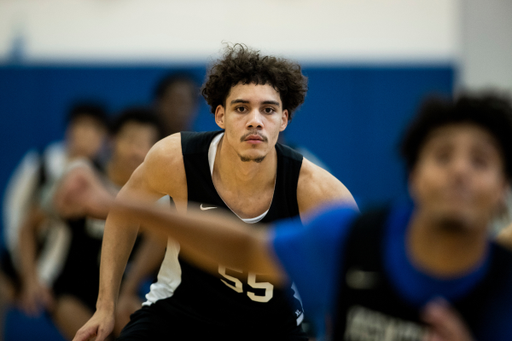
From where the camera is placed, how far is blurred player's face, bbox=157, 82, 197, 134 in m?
5.37

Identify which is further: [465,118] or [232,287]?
[232,287]

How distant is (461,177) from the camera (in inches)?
61.5

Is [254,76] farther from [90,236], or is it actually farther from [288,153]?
[90,236]

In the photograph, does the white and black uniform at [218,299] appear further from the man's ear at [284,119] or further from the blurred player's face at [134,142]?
the blurred player's face at [134,142]

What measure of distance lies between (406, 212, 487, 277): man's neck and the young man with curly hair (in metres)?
1.22

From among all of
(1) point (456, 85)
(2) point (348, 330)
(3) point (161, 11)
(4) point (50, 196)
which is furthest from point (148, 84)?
(2) point (348, 330)

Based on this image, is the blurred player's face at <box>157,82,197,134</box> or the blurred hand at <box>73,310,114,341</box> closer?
the blurred hand at <box>73,310,114,341</box>

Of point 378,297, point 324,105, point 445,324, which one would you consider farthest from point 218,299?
point 324,105

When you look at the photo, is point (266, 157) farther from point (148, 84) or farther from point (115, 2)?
point (115, 2)

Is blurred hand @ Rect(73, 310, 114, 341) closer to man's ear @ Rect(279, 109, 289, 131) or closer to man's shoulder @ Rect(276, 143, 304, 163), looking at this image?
man's shoulder @ Rect(276, 143, 304, 163)

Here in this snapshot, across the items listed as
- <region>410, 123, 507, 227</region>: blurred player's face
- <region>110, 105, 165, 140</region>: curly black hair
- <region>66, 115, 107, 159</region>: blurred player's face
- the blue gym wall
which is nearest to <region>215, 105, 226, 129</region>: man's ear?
<region>110, 105, 165, 140</region>: curly black hair

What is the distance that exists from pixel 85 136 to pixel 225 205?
10.2 ft

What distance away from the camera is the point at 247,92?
3176 millimetres

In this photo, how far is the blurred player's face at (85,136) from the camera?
5574 mm
